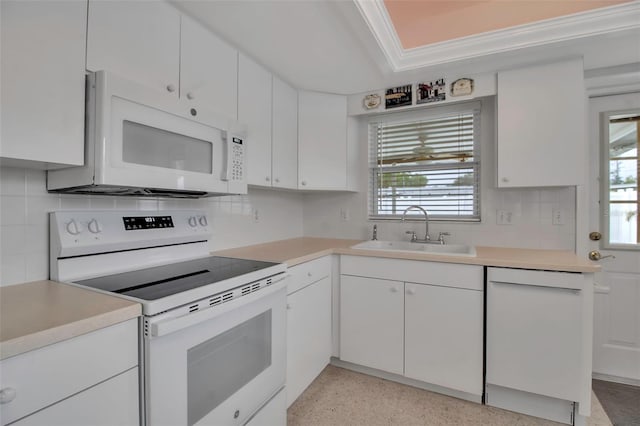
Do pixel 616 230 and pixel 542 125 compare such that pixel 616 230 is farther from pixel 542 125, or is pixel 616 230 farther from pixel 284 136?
pixel 284 136

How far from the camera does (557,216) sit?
216cm

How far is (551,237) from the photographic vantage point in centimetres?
218

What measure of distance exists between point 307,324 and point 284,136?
1336mm

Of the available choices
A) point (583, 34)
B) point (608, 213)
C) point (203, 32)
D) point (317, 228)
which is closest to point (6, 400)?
point (203, 32)

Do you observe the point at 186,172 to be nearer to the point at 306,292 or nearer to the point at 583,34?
the point at 306,292

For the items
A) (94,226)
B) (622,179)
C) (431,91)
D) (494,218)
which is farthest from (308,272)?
(622,179)

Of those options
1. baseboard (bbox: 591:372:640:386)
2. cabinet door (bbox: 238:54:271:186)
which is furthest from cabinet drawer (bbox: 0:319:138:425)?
baseboard (bbox: 591:372:640:386)

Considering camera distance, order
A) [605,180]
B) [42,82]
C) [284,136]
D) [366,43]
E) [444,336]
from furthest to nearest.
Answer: [284,136]
[605,180]
[444,336]
[366,43]
[42,82]

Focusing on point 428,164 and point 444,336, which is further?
point 428,164

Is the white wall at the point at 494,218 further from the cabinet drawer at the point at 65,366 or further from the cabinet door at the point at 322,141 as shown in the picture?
the cabinet drawer at the point at 65,366

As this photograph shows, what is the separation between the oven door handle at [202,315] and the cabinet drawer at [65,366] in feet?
0.23

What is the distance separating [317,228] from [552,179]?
6.12ft

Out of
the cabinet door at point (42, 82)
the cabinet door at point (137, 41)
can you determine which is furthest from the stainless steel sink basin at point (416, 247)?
the cabinet door at point (42, 82)

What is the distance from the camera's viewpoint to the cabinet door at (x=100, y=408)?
0.74 metres
